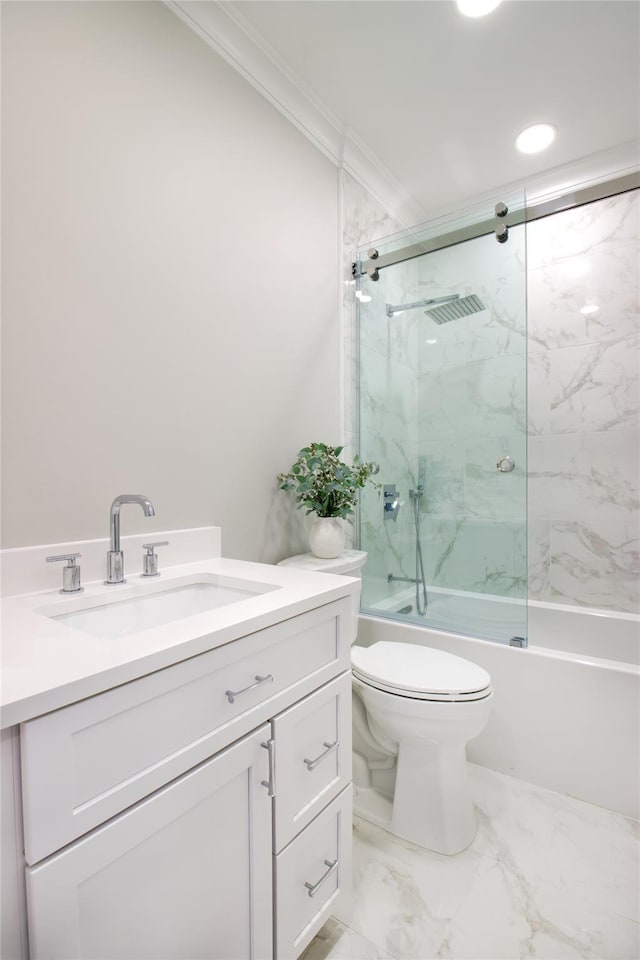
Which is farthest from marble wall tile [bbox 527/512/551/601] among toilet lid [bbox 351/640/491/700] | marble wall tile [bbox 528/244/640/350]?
toilet lid [bbox 351/640/491/700]

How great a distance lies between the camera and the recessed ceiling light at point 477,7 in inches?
58.6

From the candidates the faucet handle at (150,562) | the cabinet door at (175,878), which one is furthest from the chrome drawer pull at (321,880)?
the faucet handle at (150,562)

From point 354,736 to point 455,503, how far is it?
0.99m

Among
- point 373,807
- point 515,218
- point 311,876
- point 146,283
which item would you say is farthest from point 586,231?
point 311,876

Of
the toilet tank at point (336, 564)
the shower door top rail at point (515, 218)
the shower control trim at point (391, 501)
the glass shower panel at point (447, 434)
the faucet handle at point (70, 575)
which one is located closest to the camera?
the faucet handle at point (70, 575)

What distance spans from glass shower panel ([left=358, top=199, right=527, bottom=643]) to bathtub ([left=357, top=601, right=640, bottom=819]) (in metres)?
0.09

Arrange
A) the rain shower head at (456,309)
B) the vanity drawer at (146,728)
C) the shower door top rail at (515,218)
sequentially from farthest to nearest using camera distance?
the rain shower head at (456,309) → the shower door top rail at (515,218) → the vanity drawer at (146,728)

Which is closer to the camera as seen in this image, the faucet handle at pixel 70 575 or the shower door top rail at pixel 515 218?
the faucet handle at pixel 70 575

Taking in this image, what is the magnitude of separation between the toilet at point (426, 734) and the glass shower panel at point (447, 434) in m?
0.46

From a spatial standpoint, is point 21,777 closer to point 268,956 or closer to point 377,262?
point 268,956

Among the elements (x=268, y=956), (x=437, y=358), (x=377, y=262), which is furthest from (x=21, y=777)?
(x=377, y=262)

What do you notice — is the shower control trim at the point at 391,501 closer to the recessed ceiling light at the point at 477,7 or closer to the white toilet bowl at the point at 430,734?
the white toilet bowl at the point at 430,734

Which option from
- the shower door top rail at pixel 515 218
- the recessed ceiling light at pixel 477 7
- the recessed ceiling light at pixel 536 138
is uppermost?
the recessed ceiling light at pixel 536 138

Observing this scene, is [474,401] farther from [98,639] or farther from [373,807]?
[98,639]
